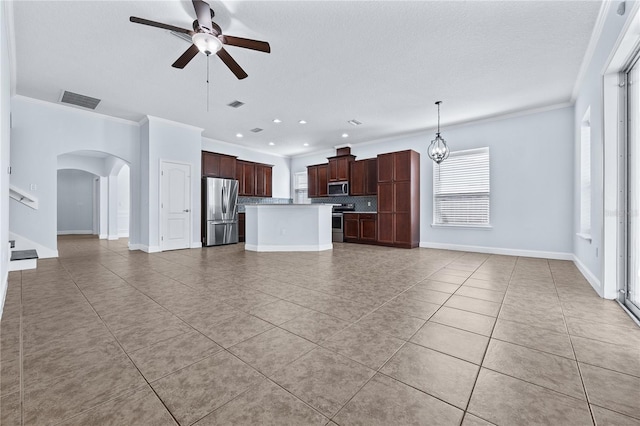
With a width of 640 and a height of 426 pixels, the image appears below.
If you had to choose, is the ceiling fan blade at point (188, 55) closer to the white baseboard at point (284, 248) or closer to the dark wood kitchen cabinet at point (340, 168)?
the white baseboard at point (284, 248)

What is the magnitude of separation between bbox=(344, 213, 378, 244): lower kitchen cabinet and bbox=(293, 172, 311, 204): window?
2.41 meters

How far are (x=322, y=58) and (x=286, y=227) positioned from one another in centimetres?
360

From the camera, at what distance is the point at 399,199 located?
7051mm

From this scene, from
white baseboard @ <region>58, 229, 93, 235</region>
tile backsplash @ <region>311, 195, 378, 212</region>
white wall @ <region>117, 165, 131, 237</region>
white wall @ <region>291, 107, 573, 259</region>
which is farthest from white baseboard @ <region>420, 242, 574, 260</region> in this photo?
white baseboard @ <region>58, 229, 93, 235</region>

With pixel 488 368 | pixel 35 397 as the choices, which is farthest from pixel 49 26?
pixel 488 368

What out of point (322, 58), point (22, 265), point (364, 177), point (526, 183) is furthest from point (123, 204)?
point (526, 183)

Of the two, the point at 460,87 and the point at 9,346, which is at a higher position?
the point at 460,87

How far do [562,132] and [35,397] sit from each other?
294 inches

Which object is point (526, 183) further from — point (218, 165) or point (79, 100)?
point (79, 100)

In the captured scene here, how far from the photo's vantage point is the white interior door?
643 cm

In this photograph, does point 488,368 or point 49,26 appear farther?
point 49,26

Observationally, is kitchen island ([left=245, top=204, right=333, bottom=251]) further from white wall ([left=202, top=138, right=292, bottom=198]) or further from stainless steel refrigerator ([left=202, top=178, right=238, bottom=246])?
white wall ([left=202, top=138, right=292, bottom=198])

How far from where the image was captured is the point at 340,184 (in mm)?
8469

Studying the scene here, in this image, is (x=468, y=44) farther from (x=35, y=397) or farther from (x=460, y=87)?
(x=35, y=397)
